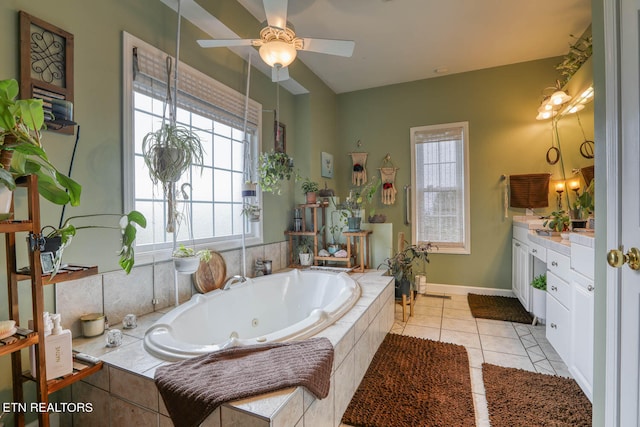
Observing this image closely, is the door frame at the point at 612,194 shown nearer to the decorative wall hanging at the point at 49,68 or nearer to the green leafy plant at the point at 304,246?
the decorative wall hanging at the point at 49,68

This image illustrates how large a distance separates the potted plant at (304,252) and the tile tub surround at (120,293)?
132 cm

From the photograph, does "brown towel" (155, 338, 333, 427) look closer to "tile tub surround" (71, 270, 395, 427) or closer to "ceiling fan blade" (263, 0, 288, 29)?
"tile tub surround" (71, 270, 395, 427)

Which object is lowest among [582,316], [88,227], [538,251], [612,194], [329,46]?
[582,316]

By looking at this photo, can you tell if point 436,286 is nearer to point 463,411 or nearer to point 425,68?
point 463,411

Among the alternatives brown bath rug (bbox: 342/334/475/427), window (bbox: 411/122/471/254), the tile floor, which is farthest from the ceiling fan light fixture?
window (bbox: 411/122/471/254)

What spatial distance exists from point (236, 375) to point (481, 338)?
91.7 inches

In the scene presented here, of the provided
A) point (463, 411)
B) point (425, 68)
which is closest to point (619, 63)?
point (463, 411)

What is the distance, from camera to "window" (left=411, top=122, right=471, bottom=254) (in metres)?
3.83

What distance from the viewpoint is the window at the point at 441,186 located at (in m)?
3.83

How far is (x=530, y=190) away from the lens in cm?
346

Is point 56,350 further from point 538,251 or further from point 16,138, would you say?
point 538,251

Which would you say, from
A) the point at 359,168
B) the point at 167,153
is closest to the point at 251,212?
the point at 167,153

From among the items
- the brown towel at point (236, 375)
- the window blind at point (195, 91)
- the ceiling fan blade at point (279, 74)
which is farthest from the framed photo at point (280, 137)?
the brown towel at point (236, 375)

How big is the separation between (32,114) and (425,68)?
3903mm
